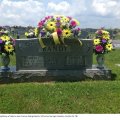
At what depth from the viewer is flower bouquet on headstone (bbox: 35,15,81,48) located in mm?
8781

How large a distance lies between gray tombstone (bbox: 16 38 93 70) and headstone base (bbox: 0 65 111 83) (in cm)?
15

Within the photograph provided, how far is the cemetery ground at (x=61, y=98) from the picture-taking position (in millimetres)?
6926

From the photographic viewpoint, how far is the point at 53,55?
9.01m

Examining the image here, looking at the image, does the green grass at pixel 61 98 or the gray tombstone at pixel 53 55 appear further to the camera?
the gray tombstone at pixel 53 55

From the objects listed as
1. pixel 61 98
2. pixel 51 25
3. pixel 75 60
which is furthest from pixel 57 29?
pixel 61 98

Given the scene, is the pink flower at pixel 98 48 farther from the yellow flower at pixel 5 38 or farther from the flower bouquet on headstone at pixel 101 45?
the yellow flower at pixel 5 38

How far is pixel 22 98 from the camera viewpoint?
7.36m

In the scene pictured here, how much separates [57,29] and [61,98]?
84.2 inches

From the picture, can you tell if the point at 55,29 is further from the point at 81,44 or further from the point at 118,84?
the point at 118,84

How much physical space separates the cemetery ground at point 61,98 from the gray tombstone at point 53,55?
41.6 inches

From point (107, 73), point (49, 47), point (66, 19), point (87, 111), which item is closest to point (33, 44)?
point (49, 47)

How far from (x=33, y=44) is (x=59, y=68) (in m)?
0.85

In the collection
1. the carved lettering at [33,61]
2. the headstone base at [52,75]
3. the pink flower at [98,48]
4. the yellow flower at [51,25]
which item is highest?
the yellow flower at [51,25]

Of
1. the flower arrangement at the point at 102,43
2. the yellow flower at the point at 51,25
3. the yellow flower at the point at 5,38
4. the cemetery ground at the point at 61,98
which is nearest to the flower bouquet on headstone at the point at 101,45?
the flower arrangement at the point at 102,43
